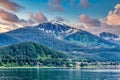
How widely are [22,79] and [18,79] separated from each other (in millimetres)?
1477

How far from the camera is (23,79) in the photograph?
137m

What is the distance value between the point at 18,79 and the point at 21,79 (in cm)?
110

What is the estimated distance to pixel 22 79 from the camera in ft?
448

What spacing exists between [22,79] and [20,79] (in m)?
0.76

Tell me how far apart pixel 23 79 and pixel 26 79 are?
1127 millimetres

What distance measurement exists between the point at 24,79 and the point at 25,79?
1.21 ft

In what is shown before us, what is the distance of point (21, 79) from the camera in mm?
136625

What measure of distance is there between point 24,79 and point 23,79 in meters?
0.37

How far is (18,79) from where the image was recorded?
136500 mm

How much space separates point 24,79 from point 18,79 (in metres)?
2.21

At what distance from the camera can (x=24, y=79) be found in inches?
5379

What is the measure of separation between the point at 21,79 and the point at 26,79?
186 cm

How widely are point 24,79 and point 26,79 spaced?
761mm
